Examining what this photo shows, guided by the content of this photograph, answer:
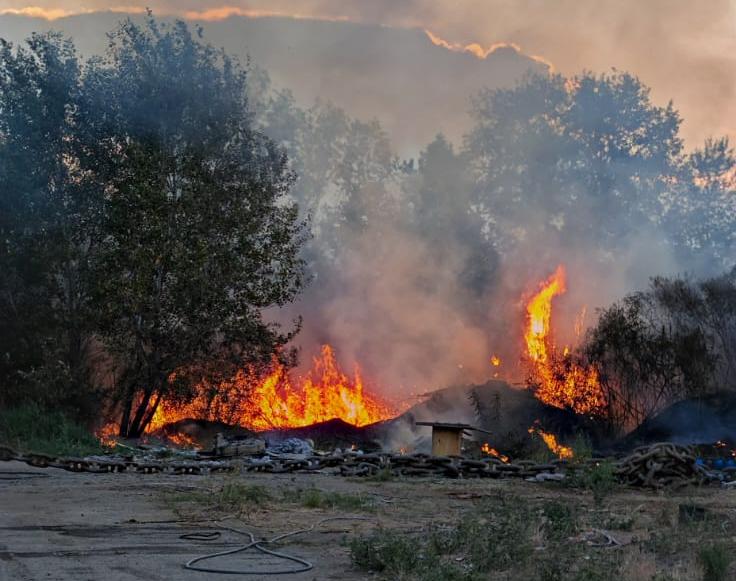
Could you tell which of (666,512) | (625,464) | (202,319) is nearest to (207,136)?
(202,319)

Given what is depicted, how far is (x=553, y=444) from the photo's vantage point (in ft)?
73.5

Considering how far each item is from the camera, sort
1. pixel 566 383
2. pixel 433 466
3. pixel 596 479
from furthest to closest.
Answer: pixel 566 383
pixel 433 466
pixel 596 479

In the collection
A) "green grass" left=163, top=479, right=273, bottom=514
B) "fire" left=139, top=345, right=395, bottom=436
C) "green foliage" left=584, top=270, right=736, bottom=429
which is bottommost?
"green grass" left=163, top=479, right=273, bottom=514

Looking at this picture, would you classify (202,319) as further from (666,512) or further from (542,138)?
(542,138)

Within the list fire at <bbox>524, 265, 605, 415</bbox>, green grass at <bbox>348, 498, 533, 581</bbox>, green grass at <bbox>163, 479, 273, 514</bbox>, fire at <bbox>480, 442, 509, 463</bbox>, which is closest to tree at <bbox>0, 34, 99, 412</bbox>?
fire at <bbox>480, 442, 509, 463</bbox>

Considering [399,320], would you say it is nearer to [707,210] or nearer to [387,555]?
[707,210]

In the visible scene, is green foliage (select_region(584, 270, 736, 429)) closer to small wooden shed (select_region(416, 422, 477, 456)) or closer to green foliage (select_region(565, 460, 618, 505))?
small wooden shed (select_region(416, 422, 477, 456))

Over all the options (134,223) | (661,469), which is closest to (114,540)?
(661,469)

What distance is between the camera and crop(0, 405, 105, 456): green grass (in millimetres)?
18234

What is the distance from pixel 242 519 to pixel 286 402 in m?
17.8

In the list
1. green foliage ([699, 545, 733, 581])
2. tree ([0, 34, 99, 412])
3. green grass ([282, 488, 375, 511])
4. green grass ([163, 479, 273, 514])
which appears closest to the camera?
green foliage ([699, 545, 733, 581])

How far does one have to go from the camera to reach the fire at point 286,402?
24.1 m

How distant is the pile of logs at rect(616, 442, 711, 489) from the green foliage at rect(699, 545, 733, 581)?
7295mm

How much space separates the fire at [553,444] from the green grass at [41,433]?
10.9 m
